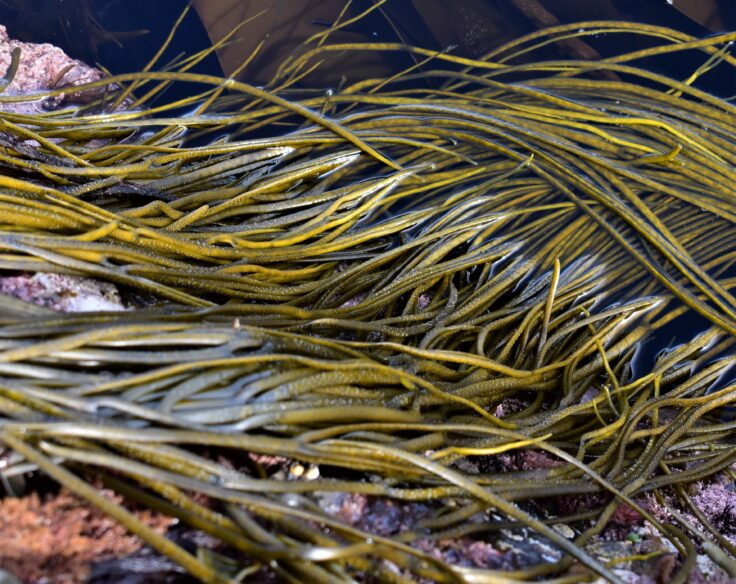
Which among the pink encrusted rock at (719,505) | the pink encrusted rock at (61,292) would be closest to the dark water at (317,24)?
the pink encrusted rock at (61,292)

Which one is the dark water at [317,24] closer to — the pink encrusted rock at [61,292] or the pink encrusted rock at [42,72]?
the pink encrusted rock at [42,72]

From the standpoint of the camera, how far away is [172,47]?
2053mm

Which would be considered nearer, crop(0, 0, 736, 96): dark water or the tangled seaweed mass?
the tangled seaweed mass

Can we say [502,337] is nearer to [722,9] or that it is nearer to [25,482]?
[25,482]

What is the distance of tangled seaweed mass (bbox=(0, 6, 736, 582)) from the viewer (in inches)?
33.0

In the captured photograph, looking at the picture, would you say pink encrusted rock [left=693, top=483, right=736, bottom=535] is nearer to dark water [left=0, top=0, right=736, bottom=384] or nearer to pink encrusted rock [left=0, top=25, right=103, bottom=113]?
dark water [left=0, top=0, right=736, bottom=384]

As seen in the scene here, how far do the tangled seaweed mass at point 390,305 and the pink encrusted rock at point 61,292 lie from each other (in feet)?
0.11

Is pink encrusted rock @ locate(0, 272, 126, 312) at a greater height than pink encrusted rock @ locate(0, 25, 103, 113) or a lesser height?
lesser

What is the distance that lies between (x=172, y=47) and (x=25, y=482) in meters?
1.70

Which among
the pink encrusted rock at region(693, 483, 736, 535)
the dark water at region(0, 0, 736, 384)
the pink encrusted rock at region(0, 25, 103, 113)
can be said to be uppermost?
the dark water at region(0, 0, 736, 384)

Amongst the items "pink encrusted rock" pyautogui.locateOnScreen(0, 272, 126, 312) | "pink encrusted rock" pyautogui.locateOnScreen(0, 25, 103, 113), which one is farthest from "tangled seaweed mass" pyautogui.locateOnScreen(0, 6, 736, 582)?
"pink encrusted rock" pyautogui.locateOnScreen(0, 25, 103, 113)

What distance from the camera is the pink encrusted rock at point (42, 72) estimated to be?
196 centimetres

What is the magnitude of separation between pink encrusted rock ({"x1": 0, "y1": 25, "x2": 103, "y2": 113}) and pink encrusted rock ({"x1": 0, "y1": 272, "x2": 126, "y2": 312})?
1.09 meters

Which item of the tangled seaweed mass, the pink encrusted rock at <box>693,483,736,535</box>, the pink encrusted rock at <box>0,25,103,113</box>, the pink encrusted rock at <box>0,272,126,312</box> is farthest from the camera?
the pink encrusted rock at <box>0,25,103,113</box>
